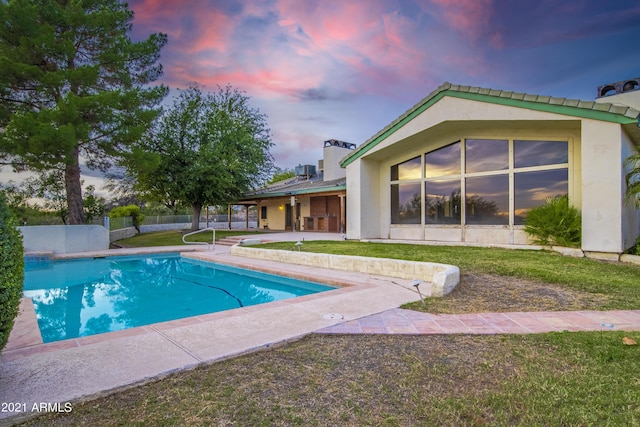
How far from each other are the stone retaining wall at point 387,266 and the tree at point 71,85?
958 cm

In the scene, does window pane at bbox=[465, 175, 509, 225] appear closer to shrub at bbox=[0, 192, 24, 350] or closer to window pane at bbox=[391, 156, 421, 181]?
window pane at bbox=[391, 156, 421, 181]

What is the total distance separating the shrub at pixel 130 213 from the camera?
73.8 feet

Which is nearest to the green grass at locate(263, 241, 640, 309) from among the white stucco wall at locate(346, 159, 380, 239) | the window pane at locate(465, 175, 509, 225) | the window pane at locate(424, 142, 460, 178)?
the window pane at locate(465, 175, 509, 225)

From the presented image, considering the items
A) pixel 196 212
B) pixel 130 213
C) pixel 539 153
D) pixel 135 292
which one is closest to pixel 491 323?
pixel 135 292

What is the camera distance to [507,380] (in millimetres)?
2654

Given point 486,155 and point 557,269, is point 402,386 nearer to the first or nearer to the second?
point 557,269

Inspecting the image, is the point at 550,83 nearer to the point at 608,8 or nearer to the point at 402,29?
the point at 608,8

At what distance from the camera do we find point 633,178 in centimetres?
863

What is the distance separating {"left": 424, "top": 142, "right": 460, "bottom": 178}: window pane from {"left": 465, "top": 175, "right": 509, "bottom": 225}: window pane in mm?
751

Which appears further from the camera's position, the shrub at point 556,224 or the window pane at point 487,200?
the window pane at point 487,200

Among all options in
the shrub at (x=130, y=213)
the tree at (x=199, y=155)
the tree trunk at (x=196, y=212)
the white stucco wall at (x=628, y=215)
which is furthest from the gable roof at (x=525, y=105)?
the shrub at (x=130, y=213)

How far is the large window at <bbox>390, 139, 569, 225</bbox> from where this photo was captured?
9.95 metres

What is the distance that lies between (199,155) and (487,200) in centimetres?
1533

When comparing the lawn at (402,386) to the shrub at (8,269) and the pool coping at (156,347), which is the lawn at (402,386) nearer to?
the pool coping at (156,347)
